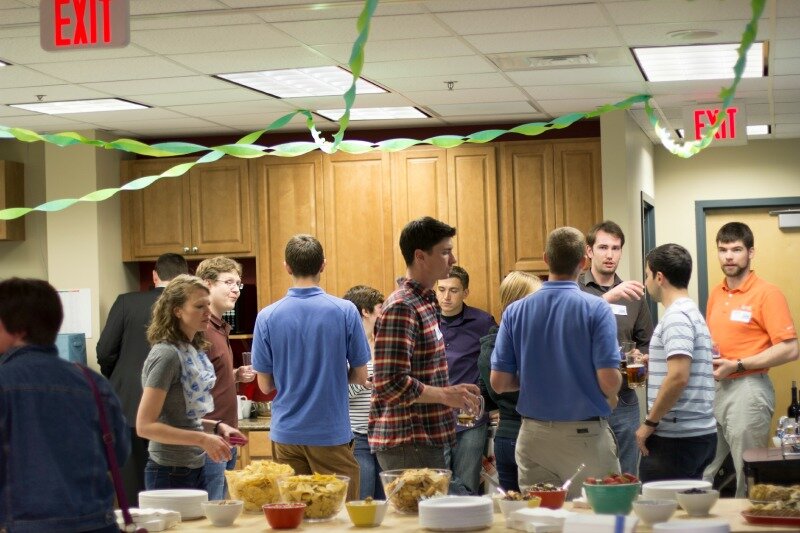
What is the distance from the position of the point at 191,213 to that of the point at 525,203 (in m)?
2.32

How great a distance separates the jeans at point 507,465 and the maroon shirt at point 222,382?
1236 millimetres

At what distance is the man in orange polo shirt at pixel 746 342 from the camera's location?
671 cm

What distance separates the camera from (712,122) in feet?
24.2

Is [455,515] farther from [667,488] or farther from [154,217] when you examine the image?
[154,217]

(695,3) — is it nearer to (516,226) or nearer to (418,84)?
(418,84)

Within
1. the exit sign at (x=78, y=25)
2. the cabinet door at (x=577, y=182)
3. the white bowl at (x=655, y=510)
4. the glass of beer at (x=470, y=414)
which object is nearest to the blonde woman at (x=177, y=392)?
the glass of beer at (x=470, y=414)

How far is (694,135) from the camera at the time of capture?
24.3 ft

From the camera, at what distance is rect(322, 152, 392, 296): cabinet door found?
812cm

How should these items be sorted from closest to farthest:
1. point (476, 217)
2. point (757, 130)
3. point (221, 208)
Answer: point (476, 217)
point (221, 208)
point (757, 130)

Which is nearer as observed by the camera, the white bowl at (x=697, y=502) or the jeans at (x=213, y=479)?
the white bowl at (x=697, y=502)

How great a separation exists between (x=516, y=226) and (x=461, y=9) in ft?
10.3

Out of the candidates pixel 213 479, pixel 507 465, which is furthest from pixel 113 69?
pixel 507 465

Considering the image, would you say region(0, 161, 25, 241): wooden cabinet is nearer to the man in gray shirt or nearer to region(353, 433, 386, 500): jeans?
region(353, 433, 386, 500): jeans

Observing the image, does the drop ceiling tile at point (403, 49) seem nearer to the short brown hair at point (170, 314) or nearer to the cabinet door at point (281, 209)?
the short brown hair at point (170, 314)
